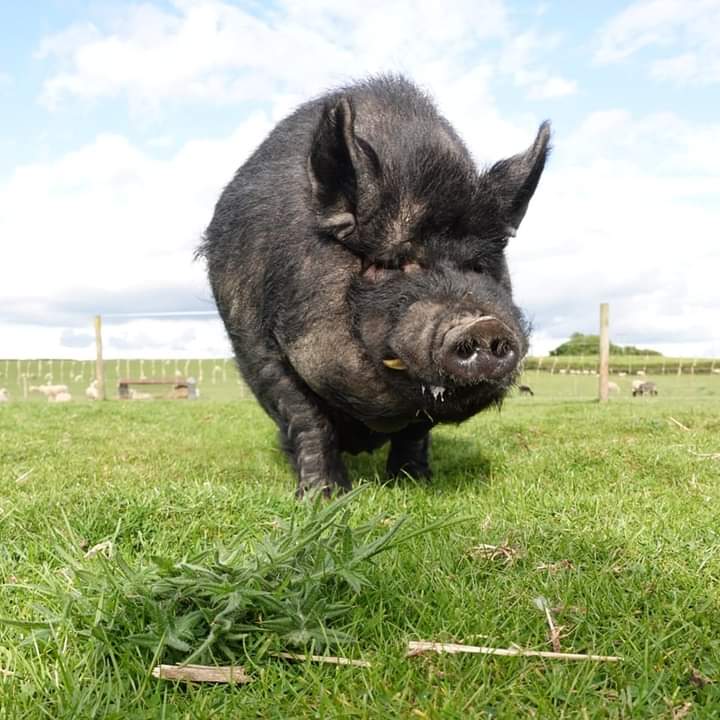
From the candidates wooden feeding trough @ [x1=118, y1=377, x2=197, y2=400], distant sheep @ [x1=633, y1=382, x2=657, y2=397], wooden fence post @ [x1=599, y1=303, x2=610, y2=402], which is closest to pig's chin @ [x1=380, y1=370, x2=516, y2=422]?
wooden fence post @ [x1=599, y1=303, x2=610, y2=402]

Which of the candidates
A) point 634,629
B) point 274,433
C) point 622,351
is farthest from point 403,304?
point 622,351

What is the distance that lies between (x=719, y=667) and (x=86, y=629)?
1764 mm

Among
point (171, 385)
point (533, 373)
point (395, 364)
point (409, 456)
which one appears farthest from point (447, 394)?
point (533, 373)

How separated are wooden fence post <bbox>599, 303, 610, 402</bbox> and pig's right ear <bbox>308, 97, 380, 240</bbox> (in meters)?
15.3

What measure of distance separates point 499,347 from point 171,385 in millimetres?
20157

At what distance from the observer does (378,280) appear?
3.96m

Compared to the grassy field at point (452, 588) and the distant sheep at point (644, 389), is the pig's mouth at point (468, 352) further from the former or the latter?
the distant sheep at point (644, 389)

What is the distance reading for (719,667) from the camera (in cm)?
227

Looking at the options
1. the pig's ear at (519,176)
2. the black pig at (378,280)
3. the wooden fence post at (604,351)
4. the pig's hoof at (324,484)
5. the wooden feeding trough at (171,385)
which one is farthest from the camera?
the wooden feeding trough at (171,385)

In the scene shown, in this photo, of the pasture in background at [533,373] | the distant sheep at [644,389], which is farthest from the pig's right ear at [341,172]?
the distant sheep at [644,389]

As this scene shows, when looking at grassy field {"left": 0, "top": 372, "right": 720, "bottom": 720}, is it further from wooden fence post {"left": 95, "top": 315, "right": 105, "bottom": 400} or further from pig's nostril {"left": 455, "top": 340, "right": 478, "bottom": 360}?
wooden fence post {"left": 95, "top": 315, "right": 105, "bottom": 400}

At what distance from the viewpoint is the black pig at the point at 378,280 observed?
3.69 m

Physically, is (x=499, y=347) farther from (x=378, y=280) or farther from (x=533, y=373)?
(x=533, y=373)

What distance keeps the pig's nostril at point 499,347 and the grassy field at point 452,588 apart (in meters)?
0.73
